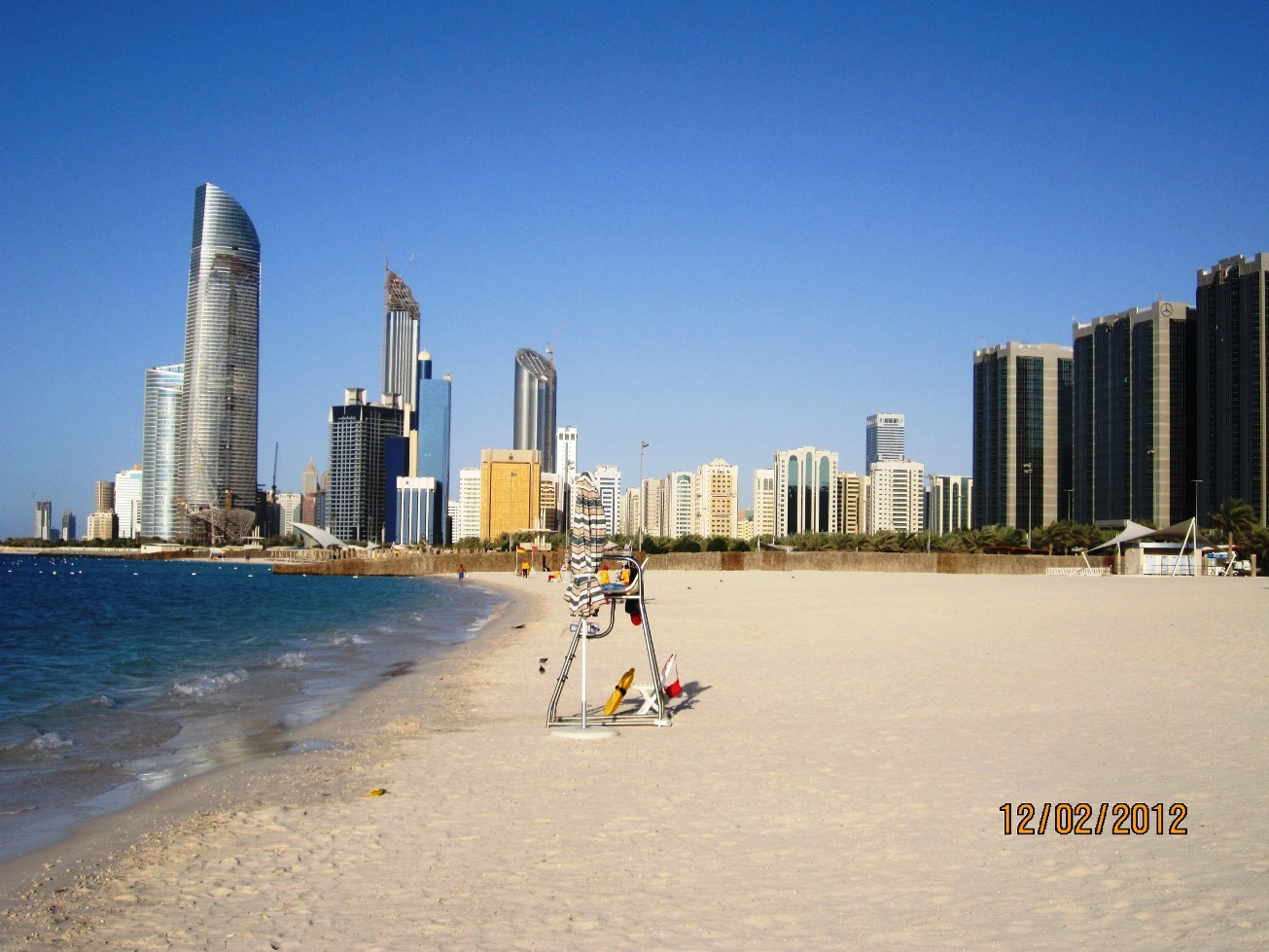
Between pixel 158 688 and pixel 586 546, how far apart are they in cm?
1031

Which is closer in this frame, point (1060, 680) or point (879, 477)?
point (1060, 680)

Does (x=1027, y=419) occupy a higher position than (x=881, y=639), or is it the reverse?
(x=1027, y=419)

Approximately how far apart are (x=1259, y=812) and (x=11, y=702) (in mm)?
15921

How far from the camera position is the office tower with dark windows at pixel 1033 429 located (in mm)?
121625

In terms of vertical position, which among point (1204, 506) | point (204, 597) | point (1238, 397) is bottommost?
point (204, 597)

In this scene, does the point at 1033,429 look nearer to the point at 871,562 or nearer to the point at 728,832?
the point at 871,562

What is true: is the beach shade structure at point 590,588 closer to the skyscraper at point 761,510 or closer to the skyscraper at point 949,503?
the skyscraper at point 949,503

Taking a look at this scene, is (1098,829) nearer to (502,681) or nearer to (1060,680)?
(1060,680)

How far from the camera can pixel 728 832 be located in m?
6.43

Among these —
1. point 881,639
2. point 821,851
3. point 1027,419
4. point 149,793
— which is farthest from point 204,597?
point 1027,419

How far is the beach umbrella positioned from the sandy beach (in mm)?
1428

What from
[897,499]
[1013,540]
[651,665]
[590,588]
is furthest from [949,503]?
[590,588]

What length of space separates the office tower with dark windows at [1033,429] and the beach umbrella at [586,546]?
119991 millimetres

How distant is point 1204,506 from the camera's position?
9500cm
